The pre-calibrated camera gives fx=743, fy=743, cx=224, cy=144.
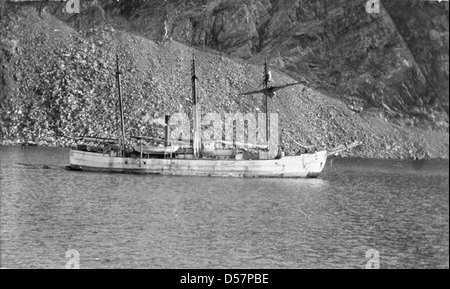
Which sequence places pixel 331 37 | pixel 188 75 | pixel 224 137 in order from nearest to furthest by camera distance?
pixel 224 137 → pixel 188 75 → pixel 331 37

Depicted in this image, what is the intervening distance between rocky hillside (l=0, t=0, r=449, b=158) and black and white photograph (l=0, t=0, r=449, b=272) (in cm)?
39

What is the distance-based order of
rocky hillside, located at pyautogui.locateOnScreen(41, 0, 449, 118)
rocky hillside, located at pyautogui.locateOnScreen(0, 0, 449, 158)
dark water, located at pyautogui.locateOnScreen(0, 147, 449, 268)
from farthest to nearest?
rocky hillside, located at pyautogui.locateOnScreen(41, 0, 449, 118), rocky hillside, located at pyautogui.locateOnScreen(0, 0, 449, 158), dark water, located at pyautogui.locateOnScreen(0, 147, 449, 268)

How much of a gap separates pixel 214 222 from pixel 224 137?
263 feet

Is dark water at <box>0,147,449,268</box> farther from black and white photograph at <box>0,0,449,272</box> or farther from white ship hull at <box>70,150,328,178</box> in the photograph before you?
white ship hull at <box>70,150,328,178</box>

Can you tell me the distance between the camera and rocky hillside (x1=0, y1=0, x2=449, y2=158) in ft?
449

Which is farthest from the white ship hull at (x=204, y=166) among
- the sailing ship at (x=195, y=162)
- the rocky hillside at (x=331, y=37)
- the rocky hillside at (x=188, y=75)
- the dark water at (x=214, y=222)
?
the rocky hillside at (x=331, y=37)

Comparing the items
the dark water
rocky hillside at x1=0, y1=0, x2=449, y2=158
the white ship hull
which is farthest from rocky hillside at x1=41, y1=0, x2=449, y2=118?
the dark water

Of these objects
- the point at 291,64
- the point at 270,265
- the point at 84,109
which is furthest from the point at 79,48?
the point at 270,265

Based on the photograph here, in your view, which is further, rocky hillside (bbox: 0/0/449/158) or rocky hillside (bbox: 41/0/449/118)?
rocky hillside (bbox: 41/0/449/118)

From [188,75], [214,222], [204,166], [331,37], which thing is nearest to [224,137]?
[188,75]

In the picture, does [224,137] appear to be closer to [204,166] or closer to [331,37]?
[204,166]

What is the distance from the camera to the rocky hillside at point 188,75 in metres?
137

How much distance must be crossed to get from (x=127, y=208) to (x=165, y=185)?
1908 cm

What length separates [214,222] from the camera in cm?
5428
